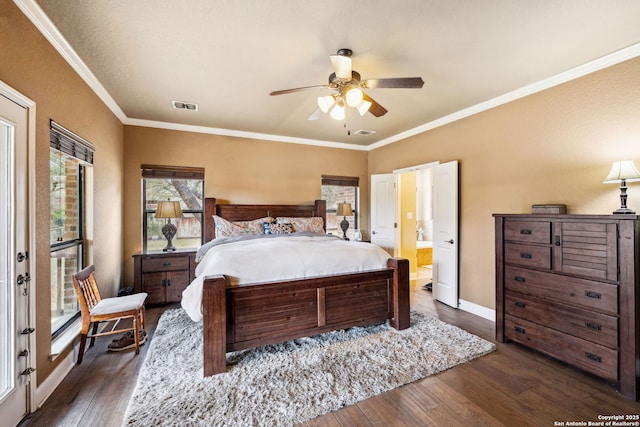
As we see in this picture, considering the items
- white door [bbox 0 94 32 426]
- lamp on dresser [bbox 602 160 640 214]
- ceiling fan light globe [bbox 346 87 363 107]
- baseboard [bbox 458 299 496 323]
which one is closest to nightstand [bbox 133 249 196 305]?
white door [bbox 0 94 32 426]

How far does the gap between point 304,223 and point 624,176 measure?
3751 millimetres

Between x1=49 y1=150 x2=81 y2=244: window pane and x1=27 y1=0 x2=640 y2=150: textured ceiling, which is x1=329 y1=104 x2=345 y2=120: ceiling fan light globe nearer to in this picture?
x1=27 y1=0 x2=640 y2=150: textured ceiling

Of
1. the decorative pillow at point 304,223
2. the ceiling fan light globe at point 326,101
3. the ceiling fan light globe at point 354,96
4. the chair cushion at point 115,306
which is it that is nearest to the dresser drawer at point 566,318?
the ceiling fan light globe at point 354,96

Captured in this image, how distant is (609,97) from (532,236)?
4.70 feet

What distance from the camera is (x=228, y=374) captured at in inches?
90.3

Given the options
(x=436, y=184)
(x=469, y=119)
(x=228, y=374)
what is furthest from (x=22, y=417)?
(x=469, y=119)

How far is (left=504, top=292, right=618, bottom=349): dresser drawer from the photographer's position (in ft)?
7.09

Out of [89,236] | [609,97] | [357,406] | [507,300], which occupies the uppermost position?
[609,97]

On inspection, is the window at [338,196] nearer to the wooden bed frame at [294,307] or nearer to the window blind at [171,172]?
the window blind at [171,172]

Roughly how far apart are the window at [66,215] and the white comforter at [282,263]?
1.20m

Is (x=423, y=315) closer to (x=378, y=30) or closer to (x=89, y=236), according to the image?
(x=378, y=30)

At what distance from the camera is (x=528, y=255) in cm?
269

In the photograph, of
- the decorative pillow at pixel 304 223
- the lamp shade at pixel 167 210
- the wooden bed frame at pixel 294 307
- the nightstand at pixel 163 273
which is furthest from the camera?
the decorative pillow at pixel 304 223

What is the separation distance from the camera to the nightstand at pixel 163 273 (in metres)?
3.85
